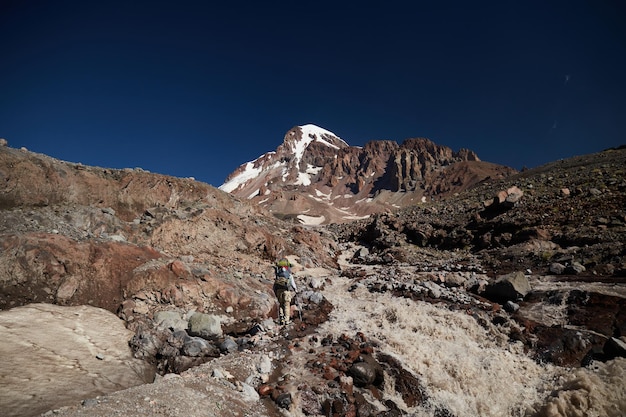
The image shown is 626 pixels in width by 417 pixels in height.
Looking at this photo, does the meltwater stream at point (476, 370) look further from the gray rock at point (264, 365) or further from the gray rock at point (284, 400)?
the gray rock at point (264, 365)

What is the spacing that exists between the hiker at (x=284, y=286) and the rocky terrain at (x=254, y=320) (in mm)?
783

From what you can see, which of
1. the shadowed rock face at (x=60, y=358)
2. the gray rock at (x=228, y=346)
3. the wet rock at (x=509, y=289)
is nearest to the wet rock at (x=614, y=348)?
the wet rock at (x=509, y=289)

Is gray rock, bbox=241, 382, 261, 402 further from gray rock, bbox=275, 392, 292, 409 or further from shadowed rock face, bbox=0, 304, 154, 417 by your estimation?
shadowed rock face, bbox=0, 304, 154, 417

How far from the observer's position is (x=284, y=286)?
14.3m

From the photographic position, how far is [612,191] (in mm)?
28391

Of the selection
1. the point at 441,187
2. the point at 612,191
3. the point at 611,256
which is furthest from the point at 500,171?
the point at 611,256

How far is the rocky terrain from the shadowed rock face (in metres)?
0.06

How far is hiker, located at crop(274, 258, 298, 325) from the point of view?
1422cm

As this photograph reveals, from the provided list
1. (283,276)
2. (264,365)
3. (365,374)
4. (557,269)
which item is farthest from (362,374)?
(557,269)

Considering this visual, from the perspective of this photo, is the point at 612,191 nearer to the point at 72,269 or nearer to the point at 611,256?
the point at 611,256

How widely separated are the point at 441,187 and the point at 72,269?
16647 centimetres

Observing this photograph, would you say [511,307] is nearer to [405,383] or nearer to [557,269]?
[557,269]

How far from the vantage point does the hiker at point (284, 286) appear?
1422cm

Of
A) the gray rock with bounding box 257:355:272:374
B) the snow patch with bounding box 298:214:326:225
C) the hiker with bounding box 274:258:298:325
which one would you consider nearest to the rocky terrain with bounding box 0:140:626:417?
the gray rock with bounding box 257:355:272:374
